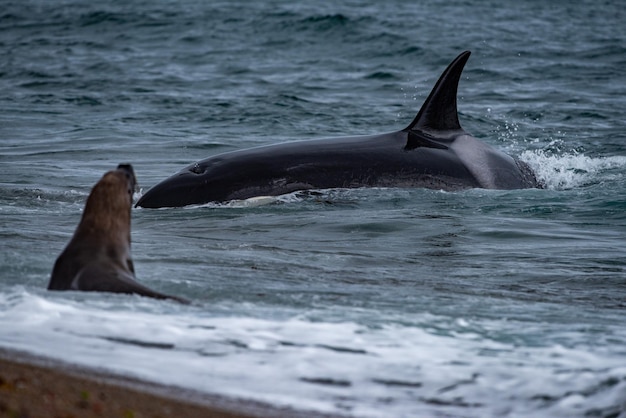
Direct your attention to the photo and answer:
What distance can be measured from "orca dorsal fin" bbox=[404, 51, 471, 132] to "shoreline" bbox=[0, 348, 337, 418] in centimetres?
640

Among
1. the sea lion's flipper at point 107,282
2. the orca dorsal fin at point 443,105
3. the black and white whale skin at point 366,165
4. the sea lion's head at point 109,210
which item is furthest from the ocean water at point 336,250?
the orca dorsal fin at point 443,105

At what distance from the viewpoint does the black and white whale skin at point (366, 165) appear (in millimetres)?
9617

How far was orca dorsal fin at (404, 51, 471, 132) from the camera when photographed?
1016 centimetres

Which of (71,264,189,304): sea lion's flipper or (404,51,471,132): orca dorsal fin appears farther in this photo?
(404,51,471,132): orca dorsal fin

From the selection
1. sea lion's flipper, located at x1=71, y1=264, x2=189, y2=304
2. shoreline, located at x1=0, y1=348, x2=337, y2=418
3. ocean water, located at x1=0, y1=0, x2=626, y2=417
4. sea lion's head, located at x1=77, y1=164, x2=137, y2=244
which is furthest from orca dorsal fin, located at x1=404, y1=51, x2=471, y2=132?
shoreline, located at x1=0, y1=348, x2=337, y2=418

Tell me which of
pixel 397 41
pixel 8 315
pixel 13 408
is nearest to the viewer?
pixel 13 408

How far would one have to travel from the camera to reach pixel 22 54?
2495 centimetres

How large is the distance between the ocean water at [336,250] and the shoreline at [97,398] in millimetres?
127

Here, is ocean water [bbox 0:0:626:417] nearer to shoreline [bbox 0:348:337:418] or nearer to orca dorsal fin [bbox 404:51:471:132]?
shoreline [bbox 0:348:337:418]

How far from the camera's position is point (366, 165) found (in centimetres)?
1012

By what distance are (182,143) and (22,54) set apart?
38.6ft

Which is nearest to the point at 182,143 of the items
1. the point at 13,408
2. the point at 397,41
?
the point at 13,408

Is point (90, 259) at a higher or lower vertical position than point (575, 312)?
higher

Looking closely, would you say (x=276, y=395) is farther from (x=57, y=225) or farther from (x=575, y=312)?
(x=57, y=225)
